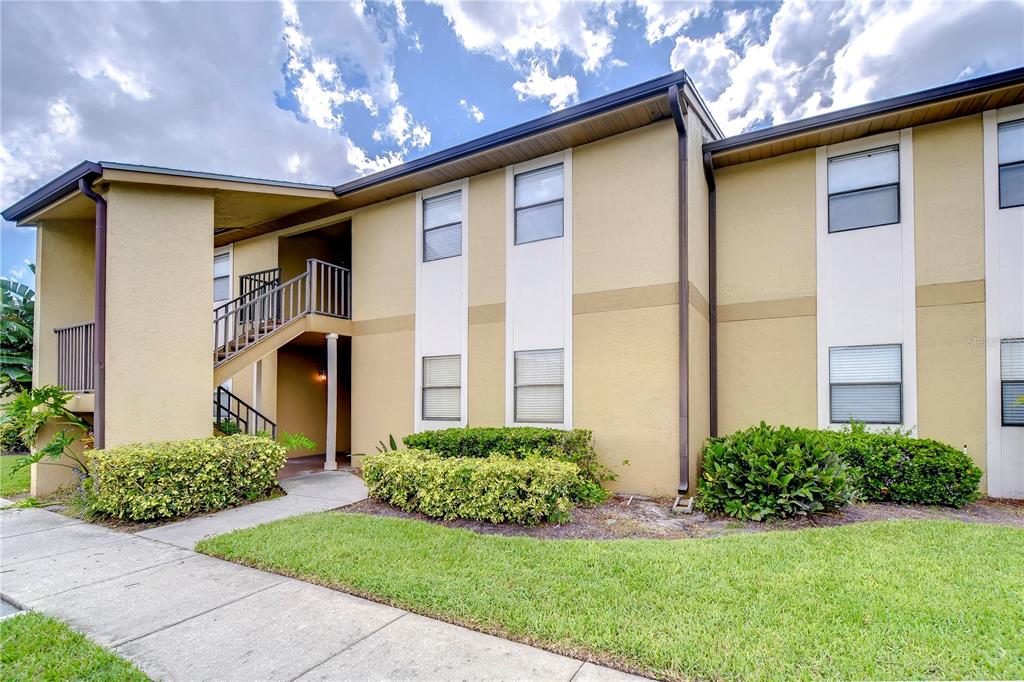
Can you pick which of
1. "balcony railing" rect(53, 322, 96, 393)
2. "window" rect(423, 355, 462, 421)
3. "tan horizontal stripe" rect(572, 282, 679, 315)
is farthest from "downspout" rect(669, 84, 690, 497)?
"balcony railing" rect(53, 322, 96, 393)

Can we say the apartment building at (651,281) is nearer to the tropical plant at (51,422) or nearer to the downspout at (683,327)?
the downspout at (683,327)

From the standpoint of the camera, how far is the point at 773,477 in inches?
229

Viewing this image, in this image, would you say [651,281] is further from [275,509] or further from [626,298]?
[275,509]

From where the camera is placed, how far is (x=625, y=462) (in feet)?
24.9

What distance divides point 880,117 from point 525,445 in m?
7.02

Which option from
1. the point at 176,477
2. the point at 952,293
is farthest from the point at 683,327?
the point at 176,477

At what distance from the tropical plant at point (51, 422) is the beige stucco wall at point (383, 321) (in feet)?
14.8

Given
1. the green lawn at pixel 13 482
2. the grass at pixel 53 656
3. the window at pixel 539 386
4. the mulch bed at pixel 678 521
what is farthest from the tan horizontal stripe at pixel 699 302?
the green lawn at pixel 13 482

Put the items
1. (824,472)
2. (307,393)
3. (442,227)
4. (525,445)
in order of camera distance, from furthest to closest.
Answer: (307,393) < (442,227) < (525,445) < (824,472)

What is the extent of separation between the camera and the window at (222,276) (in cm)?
1293

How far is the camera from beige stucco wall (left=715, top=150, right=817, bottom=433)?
26.1ft

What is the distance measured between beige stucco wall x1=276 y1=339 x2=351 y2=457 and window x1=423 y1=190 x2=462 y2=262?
4.21m

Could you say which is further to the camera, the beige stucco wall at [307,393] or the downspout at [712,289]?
the beige stucco wall at [307,393]

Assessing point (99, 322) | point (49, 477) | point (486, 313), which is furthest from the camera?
point (486, 313)
